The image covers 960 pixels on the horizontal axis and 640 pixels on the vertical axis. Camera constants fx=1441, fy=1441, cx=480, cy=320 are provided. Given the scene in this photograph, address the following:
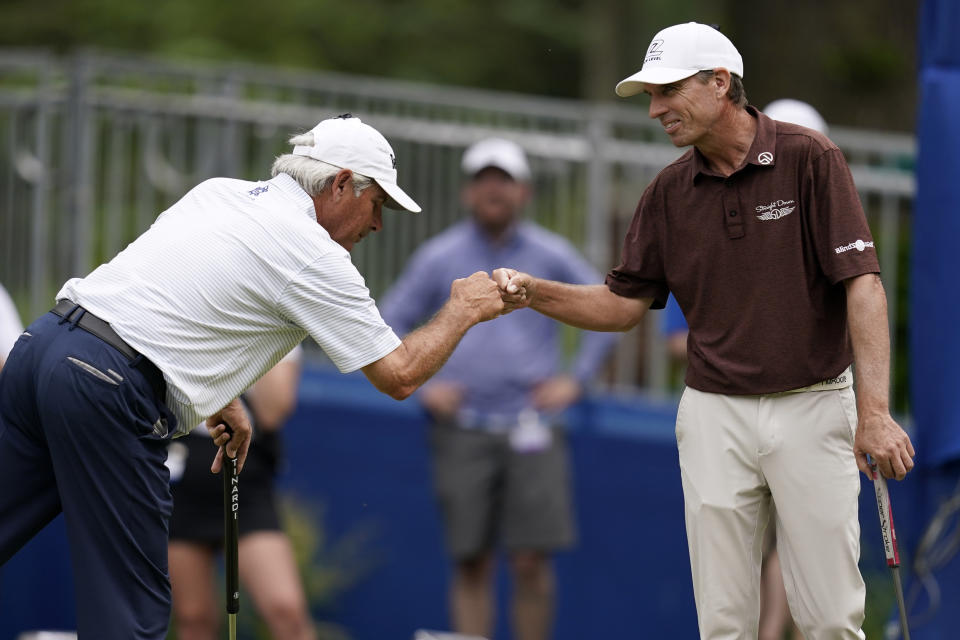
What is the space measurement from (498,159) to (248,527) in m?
2.36

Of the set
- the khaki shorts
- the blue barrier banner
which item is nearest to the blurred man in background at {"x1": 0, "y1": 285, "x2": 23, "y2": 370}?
the khaki shorts

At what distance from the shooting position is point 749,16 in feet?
36.0

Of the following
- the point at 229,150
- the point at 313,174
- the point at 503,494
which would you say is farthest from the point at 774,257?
the point at 229,150

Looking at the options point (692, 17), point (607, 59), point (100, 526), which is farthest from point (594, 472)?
point (692, 17)

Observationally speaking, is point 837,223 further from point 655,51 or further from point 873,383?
point 655,51

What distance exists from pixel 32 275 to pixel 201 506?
7.87 ft

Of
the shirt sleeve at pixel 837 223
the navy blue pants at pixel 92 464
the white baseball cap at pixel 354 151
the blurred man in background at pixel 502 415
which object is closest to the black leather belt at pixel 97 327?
the navy blue pants at pixel 92 464

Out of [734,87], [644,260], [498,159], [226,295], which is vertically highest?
[734,87]

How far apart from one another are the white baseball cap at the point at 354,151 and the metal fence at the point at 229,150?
3.25m

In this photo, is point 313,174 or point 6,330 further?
point 6,330

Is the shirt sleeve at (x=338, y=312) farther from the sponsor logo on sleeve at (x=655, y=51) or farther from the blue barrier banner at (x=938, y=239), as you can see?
the blue barrier banner at (x=938, y=239)

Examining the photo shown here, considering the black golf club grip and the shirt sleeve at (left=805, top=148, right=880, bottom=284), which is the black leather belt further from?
the shirt sleeve at (left=805, top=148, right=880, bottom=284)

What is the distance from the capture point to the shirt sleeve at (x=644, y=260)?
492cm

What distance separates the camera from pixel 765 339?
15.2ft
